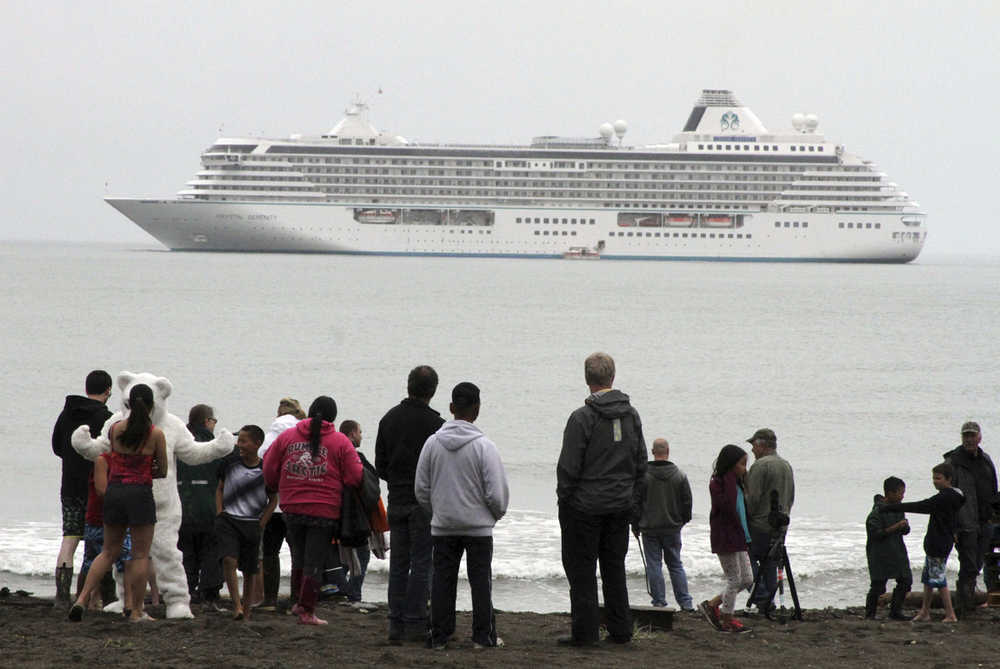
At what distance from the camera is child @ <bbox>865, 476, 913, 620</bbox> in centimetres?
825

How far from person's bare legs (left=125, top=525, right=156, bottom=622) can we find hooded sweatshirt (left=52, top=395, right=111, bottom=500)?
69cm

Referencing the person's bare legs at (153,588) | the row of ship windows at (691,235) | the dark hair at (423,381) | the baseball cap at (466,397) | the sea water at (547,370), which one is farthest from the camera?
the row of ship windows at (691,235)

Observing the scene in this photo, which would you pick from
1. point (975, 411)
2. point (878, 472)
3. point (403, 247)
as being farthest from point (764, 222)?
point (878, 472)

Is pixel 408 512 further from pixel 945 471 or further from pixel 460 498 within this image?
pixel 945 471

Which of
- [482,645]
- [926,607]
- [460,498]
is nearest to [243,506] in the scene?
[460,498]

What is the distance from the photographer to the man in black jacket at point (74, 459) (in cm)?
721

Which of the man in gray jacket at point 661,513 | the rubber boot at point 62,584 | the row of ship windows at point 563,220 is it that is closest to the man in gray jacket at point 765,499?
the man in gray jacket at point 661,513

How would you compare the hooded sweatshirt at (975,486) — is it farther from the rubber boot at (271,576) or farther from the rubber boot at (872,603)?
the rubber boot at (271,576)

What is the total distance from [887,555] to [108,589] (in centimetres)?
449

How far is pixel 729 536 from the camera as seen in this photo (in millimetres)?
7473

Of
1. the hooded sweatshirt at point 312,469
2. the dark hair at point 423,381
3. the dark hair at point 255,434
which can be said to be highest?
the dark hair at point 423,381

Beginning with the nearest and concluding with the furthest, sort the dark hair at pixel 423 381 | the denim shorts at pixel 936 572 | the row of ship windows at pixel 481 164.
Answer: the dark hair at pixel 423 381 → the denim shorts at pixel 936 572 → the row of ship windows at pixel 481 164

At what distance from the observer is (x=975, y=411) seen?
27.4 metres

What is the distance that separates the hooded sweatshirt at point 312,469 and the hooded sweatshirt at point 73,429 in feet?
3.32
